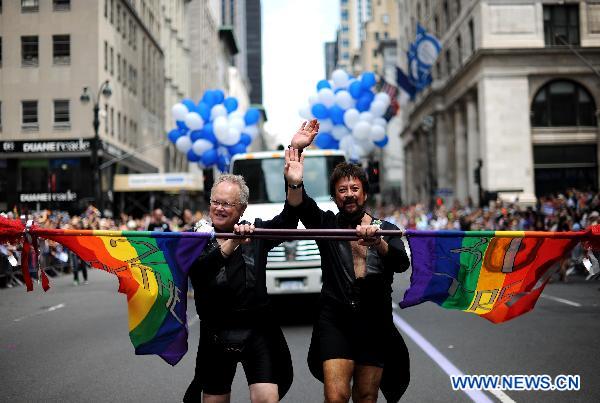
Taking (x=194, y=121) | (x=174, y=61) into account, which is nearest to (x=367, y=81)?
(x=194, y=121)

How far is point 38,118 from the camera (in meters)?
41.7

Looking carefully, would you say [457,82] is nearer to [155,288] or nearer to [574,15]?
[574,15]

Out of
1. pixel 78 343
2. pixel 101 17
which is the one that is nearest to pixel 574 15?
pixel 101 17

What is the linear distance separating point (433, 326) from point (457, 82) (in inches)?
1562

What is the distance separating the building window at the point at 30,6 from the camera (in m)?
37.7

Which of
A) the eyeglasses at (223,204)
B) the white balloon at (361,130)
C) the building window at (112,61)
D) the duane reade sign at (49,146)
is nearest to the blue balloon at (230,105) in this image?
the white balloon at (361,130)

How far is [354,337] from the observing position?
4.40m

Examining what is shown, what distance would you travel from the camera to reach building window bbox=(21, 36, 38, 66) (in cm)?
4009

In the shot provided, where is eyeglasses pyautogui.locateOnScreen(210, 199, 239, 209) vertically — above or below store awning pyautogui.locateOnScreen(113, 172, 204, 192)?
below

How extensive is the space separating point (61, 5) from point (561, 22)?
93.1 ft

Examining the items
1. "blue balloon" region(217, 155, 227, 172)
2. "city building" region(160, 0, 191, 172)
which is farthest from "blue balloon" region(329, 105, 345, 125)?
"city building" region(160, 0, 191, 172)

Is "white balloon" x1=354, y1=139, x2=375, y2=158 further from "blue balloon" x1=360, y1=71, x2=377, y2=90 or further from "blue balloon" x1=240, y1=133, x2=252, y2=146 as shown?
"blue balloon" x1=240, y1=133, x2=252, y2=146

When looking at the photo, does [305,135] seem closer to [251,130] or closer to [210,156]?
[210,156]

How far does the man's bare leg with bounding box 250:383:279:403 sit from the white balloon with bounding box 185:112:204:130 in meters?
16.5
